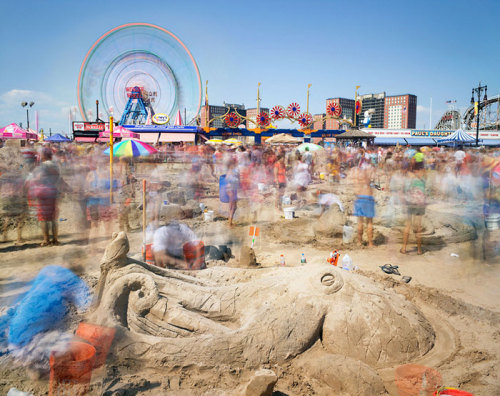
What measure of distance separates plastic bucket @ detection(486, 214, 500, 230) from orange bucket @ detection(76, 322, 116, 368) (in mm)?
7819

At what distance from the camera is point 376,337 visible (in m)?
3.61

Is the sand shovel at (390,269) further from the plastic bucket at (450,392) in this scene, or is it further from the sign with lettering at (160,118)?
the sign with lettering at (160,118)

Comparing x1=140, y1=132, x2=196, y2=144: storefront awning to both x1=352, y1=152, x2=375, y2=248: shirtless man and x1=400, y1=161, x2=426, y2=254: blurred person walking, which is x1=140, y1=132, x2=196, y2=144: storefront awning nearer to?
x1=352, y1=152, x2=375, y2=248: shirtless man

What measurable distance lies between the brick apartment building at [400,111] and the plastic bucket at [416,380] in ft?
372

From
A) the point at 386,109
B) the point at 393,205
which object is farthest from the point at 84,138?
the point at 386,109

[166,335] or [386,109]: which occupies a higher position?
[386,109]

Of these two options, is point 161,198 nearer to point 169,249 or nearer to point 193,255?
point 169,249

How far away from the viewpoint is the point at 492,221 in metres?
8.02

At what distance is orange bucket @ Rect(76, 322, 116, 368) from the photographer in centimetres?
316

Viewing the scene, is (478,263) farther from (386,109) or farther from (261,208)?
(386,109)

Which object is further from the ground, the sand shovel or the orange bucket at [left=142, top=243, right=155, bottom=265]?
the orange bucket at [left=142, top=243, right=155, bottom=265]

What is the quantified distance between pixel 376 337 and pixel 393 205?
619cm

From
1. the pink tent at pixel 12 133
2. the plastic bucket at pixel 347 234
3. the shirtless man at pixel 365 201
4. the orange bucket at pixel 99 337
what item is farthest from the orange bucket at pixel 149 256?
the pink tent at pixel 12 133

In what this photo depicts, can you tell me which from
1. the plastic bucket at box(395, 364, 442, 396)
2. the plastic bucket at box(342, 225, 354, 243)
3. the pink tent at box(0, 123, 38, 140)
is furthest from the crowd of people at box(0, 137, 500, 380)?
the pink tent at box(0, 123, 38, 140)
